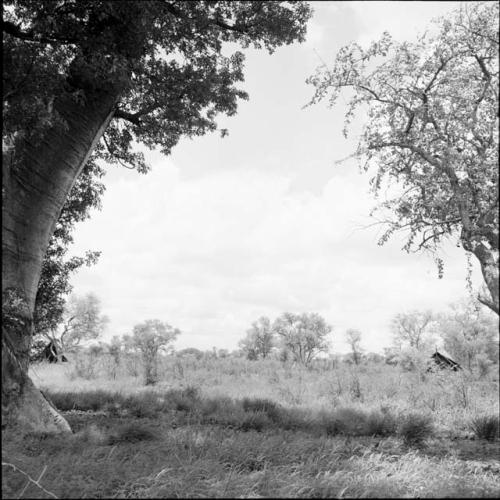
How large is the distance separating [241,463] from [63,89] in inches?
228

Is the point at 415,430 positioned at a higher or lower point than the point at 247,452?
lower

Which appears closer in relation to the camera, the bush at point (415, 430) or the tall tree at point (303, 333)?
the bush at point (415, 430)

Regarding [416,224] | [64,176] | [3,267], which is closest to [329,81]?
[416,224]

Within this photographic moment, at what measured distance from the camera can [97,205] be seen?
11312mm

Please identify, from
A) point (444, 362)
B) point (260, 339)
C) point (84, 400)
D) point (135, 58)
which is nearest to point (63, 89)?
point (135, 58)

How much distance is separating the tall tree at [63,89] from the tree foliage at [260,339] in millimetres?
68773

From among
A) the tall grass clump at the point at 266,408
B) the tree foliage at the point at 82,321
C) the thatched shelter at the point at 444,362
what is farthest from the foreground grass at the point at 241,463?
the tree foliage at the point at 82,321

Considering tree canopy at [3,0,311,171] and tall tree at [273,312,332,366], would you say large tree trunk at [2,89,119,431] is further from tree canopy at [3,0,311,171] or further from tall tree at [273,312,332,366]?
tall tree at [273,312,332,366]

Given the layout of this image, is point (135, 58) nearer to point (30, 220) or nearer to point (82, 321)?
point (30, 220)

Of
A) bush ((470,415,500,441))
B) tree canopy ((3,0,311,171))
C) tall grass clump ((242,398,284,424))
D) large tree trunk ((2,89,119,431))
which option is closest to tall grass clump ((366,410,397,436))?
bush ((470,415,500,441))

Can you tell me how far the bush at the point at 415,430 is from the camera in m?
8.64

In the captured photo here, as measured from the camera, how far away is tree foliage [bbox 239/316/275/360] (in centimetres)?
7631

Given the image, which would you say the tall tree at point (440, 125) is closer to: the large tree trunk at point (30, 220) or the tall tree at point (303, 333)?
the large tree trunk at point (30, 220)

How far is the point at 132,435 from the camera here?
6898 millimetres
